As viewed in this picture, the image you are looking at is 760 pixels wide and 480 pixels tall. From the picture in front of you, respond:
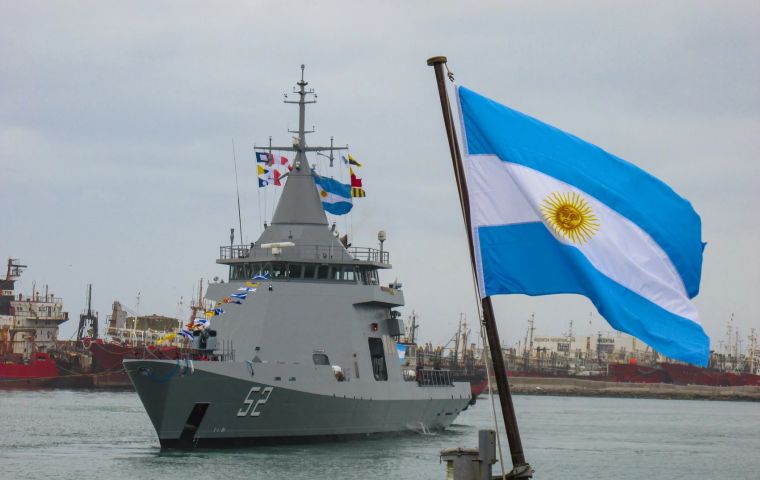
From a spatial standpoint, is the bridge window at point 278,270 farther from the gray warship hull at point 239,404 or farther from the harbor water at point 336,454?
the harbor water at point 336,454

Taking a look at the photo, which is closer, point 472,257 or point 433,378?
point 472,257

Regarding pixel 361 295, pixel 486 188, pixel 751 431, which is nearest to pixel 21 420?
pixel 361 295

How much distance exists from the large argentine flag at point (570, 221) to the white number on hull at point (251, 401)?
23.4m

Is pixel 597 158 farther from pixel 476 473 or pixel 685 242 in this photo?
pixel 476 473

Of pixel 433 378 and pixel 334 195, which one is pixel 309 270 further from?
pixel 433 378

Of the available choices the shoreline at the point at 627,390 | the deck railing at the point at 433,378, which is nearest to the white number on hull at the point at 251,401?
the deck railing at the point at 433,378

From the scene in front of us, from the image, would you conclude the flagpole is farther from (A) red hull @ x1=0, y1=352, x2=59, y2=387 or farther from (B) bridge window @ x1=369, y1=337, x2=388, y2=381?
(A) red hull @ x1=0, y1=352, x2=59, y2=387

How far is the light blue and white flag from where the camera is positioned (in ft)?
130

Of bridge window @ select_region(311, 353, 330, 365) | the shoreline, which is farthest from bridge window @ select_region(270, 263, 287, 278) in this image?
the shoreline

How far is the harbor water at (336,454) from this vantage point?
29.2m

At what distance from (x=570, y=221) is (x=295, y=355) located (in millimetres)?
26333

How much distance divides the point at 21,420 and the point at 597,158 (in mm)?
42296

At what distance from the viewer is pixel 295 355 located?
1400 inches

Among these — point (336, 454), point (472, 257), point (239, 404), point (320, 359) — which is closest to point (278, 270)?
point (320, 359)
